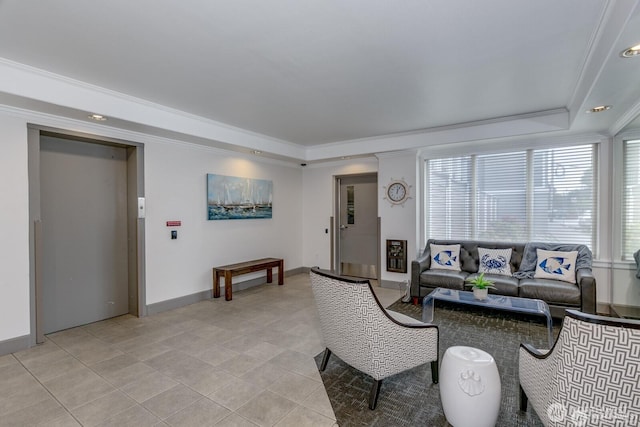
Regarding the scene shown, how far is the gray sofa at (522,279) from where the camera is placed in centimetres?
369

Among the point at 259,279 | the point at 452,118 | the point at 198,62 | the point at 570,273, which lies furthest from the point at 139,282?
the point at 570,273

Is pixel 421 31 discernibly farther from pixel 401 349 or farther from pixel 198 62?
pixel 401 349

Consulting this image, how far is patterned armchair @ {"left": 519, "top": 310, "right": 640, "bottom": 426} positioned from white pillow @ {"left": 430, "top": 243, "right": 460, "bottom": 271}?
3367 mm

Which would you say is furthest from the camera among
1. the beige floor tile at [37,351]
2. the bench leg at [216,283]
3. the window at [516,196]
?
the bench leg at [216,283]

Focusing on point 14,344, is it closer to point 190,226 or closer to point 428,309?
point 190,226

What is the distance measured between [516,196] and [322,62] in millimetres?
3820

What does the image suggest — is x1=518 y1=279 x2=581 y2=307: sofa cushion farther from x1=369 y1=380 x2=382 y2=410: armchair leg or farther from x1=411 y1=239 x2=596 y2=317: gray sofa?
x1=369 y1=380 x2=382 y2=410: armchair leg

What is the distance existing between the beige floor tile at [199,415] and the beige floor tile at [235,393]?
0.06 m

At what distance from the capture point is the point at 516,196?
4.81 m

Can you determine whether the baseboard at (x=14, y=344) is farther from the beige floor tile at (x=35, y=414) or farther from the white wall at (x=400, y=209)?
the white wall at (x=400, y=209)

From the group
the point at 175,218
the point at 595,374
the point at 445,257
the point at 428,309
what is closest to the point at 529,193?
the point at 445,257

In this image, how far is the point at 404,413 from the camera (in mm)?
2172

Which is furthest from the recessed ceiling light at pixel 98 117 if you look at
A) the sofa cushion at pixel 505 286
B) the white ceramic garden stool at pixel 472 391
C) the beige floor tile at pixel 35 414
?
the sofa cushion at pixel 505 286

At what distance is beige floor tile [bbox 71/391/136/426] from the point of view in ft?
6.97
